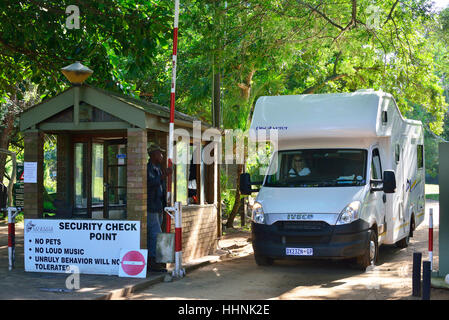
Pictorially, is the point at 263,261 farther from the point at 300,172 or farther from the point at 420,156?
the point at 420,156

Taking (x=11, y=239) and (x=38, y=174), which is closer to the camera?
(x=11, y=239)

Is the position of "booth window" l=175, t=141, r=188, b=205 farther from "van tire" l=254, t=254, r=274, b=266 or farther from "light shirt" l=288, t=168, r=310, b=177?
"light shirt" l=288, t=168, r=310, b=177

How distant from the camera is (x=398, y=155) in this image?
41.9 ft

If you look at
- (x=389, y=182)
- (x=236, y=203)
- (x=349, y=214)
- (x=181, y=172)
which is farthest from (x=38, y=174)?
(x=236, y=203)

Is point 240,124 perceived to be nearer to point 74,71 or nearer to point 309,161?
point 309,161

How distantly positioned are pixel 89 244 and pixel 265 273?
9.99 ft

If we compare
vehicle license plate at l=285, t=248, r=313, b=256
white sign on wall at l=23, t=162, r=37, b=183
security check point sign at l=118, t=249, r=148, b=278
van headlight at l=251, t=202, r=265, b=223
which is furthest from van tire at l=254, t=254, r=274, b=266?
white sign on wall at l=23, t=162, r=37, b=183

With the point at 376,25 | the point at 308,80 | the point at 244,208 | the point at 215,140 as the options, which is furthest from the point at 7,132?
the point at 376,25

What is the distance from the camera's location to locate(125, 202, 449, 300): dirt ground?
864 cm

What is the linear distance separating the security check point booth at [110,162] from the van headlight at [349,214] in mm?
2848

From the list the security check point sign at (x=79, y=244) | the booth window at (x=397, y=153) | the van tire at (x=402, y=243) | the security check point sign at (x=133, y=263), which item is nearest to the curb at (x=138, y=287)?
the security check point sign at (x=133, y=263)

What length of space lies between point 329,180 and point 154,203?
3.15 m

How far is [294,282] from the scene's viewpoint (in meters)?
9.86

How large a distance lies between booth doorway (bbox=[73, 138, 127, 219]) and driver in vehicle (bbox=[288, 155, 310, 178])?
11.0 ft
